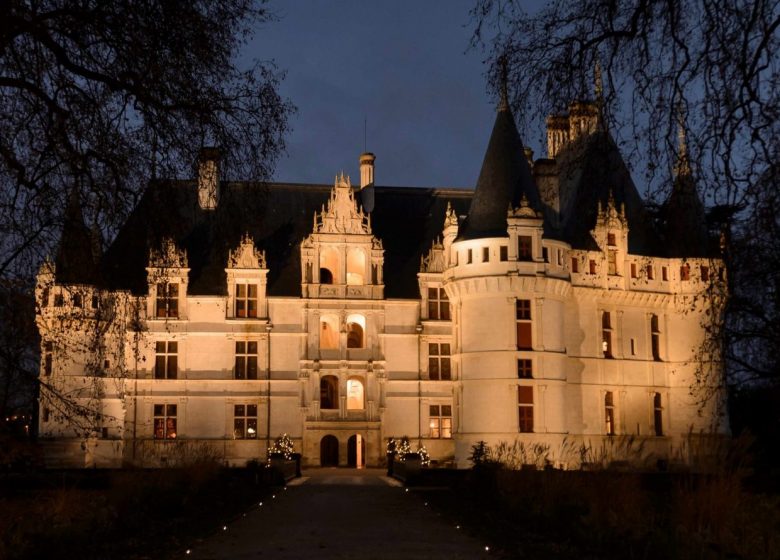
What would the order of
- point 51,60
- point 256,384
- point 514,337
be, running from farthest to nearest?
point 256,384 < point 514,337 < point 51,60

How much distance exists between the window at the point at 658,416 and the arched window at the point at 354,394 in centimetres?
1091

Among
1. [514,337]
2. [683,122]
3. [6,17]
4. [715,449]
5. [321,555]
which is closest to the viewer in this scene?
[683,122]

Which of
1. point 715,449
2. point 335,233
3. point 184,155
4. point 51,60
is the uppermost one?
point 335,233

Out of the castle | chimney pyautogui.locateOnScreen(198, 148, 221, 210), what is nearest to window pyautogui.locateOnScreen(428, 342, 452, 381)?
the castle

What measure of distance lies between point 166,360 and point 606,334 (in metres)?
15.9

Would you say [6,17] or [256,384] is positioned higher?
[6,17]

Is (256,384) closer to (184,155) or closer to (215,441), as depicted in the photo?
(215,441)

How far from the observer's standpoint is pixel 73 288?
13055 mm

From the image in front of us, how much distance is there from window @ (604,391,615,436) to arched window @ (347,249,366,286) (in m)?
9.88

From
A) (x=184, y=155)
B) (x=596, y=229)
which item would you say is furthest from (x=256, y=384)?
(x=184, y=155)

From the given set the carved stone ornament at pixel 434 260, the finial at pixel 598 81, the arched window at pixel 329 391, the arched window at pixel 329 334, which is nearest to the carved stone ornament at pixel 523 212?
the carved stone ornament at pixel 434 260

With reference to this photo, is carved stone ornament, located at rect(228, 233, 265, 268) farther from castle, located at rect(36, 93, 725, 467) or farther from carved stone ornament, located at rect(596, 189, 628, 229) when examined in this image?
carved stone ornament, located at rect(596, 189, 628, 229)

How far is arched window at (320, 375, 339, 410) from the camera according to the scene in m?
39.0

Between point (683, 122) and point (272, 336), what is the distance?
3113cm
